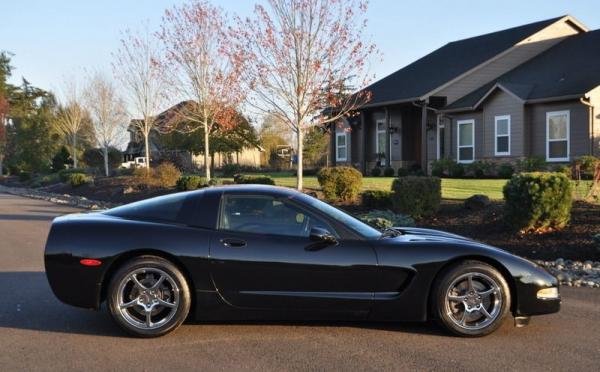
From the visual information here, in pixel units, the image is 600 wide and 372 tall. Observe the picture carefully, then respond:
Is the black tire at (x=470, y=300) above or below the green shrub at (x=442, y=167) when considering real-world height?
below

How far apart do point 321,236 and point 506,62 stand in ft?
81.3

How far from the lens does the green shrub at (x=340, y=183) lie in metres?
15.0

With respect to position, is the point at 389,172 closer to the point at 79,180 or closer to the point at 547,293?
the point at 79,180

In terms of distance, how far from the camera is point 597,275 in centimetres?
838

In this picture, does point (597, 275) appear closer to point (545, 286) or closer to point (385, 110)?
point (545, 286)

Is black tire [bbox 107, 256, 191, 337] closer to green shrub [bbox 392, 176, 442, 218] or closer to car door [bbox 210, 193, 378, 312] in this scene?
car door [bbox 210, 193, 378, 312]

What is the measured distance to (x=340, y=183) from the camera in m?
15.0

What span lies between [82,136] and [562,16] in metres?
32.2

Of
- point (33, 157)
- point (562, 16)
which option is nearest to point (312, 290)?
point (562, 16)

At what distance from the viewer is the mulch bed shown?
9.47m

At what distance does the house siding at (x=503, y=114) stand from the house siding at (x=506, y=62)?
2466 mm

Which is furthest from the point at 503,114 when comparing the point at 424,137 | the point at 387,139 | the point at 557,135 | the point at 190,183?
the point at 190,183

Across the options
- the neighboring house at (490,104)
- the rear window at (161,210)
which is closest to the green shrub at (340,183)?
the neighboring house at (490,104)

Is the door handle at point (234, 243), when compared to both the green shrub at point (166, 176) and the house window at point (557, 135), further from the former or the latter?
the house window at point (557, 135)
